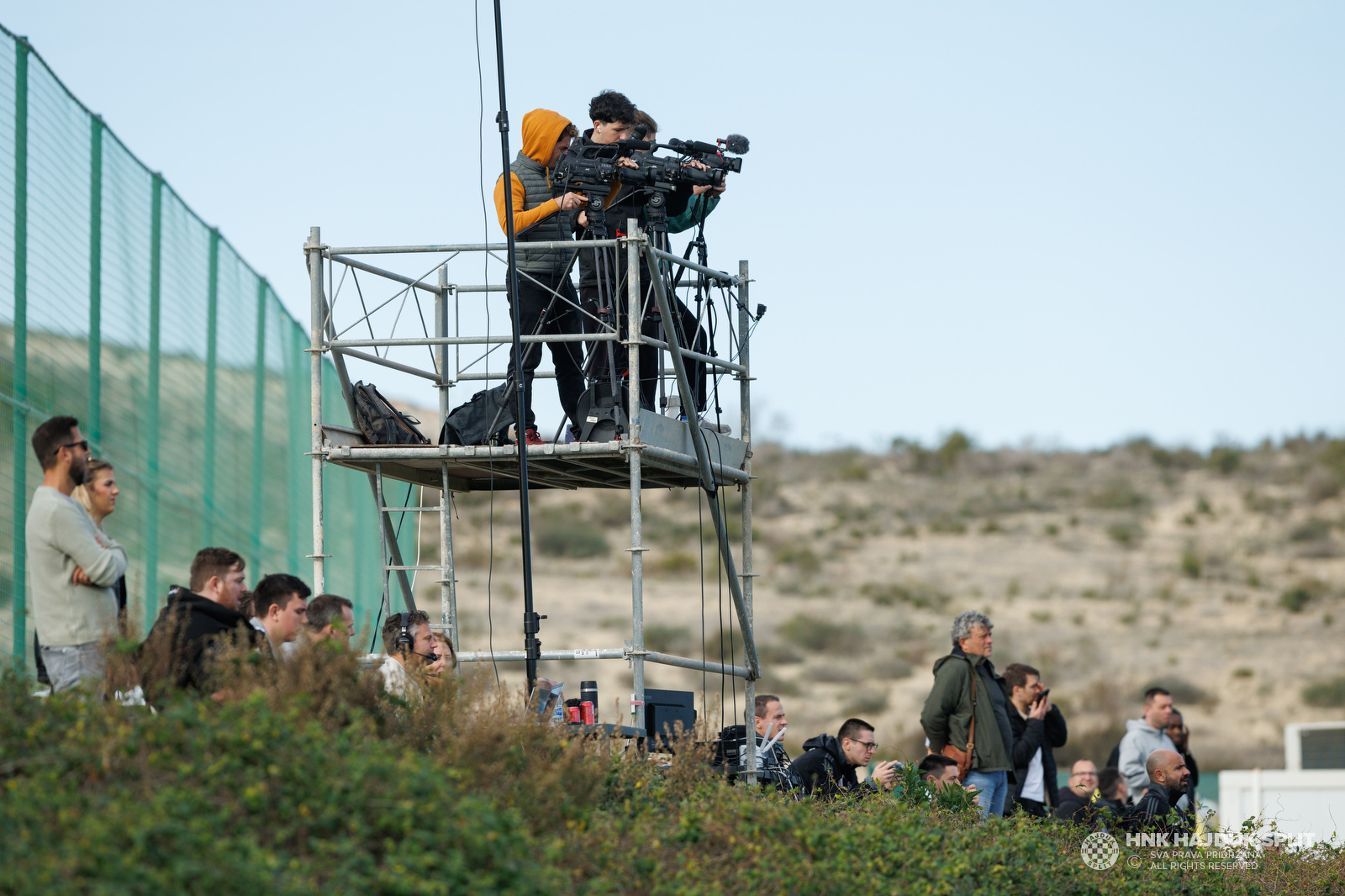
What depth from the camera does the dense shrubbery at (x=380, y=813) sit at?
4.67 meters

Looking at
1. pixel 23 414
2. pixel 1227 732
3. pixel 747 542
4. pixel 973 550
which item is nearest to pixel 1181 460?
pixel 973 550

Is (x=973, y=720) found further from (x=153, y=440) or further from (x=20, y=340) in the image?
(x=20, y=340)

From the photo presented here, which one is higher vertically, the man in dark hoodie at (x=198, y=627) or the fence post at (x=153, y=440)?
the fence post at (x=153, y=440)

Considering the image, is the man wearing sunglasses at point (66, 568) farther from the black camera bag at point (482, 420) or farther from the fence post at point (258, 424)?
the fence post at point (258, 424)

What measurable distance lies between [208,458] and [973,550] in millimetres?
35163

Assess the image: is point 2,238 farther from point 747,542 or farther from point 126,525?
point 747,542

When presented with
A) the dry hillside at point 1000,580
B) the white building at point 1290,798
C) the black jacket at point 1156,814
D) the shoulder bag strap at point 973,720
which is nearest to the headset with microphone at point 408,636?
the shoulder bag strap at point 973,720

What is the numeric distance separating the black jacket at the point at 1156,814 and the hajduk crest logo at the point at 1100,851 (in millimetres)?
1427

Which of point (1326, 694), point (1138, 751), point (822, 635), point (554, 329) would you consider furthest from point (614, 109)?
point (822, 635)

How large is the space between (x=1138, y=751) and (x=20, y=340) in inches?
355

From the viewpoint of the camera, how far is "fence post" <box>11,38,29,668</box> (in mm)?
7723

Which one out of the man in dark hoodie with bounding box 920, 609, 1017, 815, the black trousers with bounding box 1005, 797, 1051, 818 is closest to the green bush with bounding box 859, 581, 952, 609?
the black trousers with bounding box 1005, 797, 1051, 818

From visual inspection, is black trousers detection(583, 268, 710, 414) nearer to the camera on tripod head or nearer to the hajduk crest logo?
the camera on tripod head

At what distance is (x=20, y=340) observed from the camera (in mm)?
8031
